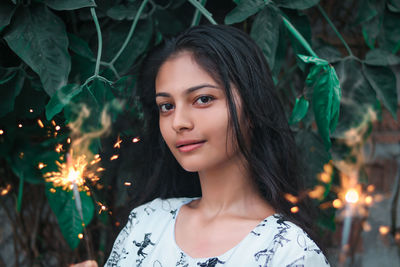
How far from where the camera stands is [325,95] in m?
0.84

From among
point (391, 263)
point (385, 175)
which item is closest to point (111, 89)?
point (385, 175)

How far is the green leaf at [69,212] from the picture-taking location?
3.42 ft

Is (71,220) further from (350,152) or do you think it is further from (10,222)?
(350,152)

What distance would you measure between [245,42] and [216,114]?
0.19 metres

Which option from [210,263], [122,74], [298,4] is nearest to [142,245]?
[210,263]

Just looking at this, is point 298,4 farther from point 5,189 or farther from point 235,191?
point 5,189

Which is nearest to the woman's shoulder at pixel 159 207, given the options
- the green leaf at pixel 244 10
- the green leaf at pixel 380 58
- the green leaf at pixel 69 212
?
the green leaf at pixel 69 212

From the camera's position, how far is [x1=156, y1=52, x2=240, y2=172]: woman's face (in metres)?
0.82

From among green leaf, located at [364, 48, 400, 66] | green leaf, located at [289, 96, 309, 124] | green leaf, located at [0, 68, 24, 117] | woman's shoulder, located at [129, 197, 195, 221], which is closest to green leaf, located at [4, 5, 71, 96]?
green leaf, located at [0, 68, 24, 117]

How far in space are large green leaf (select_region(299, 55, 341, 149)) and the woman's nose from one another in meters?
0.25

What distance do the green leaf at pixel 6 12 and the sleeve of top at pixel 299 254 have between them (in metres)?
0.70

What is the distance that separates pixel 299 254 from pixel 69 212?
58 centimetres

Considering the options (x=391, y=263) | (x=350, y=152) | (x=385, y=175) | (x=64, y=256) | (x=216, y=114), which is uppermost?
(x=216, y=114)

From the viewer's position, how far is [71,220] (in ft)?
3.44
